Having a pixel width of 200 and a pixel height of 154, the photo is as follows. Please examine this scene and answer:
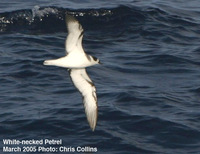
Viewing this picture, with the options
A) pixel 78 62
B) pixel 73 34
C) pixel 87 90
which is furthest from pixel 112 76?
pixel 73 34

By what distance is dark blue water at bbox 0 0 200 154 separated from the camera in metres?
14.4

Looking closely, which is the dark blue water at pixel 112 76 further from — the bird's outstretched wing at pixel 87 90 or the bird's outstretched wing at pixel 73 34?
the bird's outstretched wing at pixel 73 34

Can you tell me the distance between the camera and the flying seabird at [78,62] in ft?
39.5

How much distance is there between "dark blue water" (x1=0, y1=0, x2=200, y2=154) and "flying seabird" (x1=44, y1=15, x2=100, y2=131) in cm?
81

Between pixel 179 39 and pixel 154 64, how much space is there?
2.20 meters

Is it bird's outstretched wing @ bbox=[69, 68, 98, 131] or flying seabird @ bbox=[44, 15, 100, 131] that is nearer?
flying seabird @ bbox=[44, 15, 100, 131]

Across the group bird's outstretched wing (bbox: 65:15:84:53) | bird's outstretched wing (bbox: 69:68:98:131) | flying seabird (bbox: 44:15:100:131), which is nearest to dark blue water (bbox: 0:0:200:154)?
bird's outstretched wing (bbox: 69:68:98:131)

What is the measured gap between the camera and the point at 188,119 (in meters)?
15.1

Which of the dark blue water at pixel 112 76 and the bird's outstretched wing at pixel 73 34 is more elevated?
the bird's outstretched wing at pixel 73 34

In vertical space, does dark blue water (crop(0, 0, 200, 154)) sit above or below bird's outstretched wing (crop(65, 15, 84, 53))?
below

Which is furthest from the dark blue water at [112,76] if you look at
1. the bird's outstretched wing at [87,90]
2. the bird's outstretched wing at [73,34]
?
the bird's outstretched wing at [73,34]

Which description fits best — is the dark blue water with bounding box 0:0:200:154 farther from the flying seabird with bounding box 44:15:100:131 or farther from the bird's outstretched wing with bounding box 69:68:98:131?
the flying seabird with bounding box 44:15:100:131

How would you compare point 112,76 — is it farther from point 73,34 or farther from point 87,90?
point 73,34

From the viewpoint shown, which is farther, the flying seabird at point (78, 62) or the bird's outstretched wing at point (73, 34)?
the flying seabird at point (78, 62)
